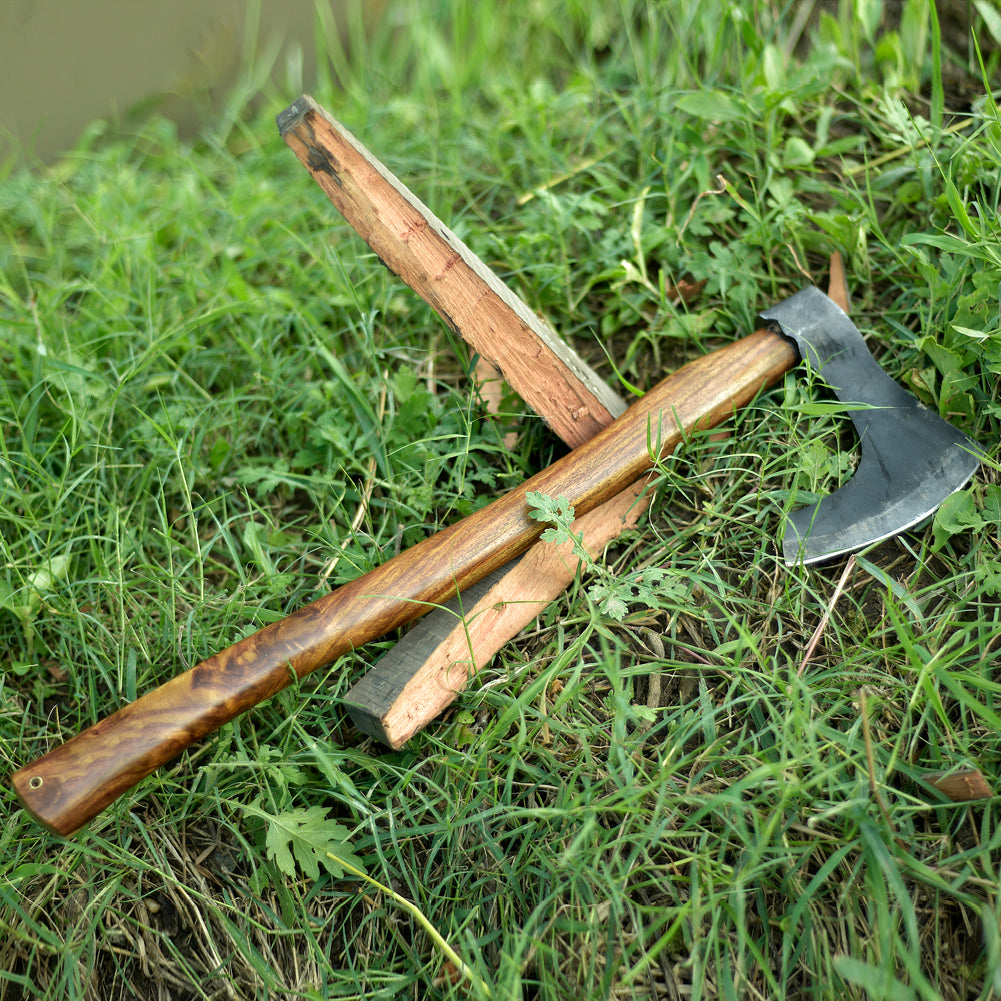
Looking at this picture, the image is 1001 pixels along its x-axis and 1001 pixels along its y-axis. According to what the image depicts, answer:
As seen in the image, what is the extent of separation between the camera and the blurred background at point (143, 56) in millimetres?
3828

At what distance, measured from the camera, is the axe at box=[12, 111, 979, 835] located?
156 cm

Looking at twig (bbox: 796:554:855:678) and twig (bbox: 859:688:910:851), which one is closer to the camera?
twig (bbox: 859:688:910:851)

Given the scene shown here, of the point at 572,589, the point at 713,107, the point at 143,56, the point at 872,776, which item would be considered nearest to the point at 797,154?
the point at 713,107

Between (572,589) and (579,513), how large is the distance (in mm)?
220

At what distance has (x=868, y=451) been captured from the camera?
77.7 inches

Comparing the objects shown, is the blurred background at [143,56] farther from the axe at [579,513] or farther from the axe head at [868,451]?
the axe head at [868,451]

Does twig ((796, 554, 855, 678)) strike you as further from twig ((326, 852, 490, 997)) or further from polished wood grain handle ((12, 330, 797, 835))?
twig ((326, 852, 490, 997))

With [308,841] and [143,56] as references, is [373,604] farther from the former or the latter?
[143,56]

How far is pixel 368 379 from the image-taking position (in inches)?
98.2

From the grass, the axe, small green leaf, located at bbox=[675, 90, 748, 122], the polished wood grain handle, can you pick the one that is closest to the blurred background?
the grass

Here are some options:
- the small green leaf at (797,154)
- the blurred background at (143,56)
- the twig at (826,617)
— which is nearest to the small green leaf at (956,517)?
the twig at (826,617)

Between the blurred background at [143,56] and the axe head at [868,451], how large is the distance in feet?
10.5

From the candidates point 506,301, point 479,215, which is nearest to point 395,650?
point 506,301

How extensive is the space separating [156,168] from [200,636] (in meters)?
2.78
